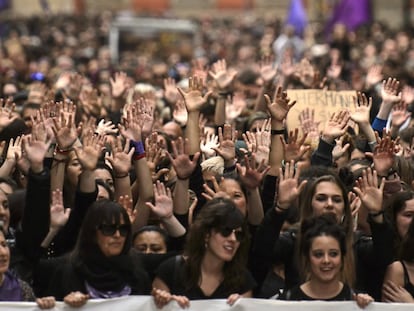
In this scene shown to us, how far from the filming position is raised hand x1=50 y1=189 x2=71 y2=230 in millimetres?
8188

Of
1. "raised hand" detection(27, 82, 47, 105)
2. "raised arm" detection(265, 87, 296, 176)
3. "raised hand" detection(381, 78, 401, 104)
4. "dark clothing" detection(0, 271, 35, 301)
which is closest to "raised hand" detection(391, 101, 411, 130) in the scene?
"raised hand" detection(381, 78, 401, 104)

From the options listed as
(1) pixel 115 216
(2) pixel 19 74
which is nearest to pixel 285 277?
(1) pixel 115 216

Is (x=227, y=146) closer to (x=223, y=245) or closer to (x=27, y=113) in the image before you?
(x=223, y=245)

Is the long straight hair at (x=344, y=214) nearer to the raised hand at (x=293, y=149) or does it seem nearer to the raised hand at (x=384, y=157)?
the raised hand at (x=384, y=157)

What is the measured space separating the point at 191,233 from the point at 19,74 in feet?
39.2

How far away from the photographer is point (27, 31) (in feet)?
120

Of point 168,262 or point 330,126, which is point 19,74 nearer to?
point 330,126

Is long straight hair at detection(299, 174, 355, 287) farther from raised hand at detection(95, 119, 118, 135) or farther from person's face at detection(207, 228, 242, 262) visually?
raised hand at detection(95, 119, 118, 135)

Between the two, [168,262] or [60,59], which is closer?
[168,262]

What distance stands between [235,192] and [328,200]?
57cm

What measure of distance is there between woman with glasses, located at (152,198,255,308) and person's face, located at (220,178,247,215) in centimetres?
62

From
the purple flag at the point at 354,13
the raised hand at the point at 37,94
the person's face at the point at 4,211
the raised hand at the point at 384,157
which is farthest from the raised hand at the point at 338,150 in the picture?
the purple flag at the point at 354,13

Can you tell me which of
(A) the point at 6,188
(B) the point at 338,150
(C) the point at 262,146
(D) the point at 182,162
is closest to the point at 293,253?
(D) the point at 182,162

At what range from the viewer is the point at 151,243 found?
857 centimetres
